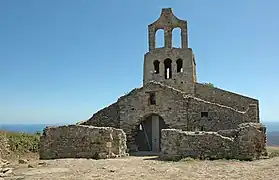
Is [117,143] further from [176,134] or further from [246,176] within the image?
[246,176]

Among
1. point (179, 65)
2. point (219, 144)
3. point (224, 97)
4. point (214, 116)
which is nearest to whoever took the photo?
point (219, 144)

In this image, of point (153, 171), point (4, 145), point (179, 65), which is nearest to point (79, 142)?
point (153, 171)

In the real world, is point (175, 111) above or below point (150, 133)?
above

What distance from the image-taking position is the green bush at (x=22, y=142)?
84.5 ft

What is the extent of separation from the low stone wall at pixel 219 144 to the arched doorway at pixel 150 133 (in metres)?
6.45

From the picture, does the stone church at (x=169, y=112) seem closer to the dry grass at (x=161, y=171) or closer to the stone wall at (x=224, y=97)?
the stone wall at (x=224, y=97)

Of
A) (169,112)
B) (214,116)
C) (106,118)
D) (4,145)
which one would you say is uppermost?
(169,112)

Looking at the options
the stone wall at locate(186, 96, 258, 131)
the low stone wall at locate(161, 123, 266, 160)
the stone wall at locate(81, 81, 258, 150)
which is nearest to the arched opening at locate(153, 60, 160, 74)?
the stone wall at locate(81, 81, 258, 150)

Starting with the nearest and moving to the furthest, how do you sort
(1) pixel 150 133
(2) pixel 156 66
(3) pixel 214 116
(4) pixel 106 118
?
(3) pixel 214 116 → (4) pixel 106 118 → (1) pixel 150 133 → (2) pixel 156 66

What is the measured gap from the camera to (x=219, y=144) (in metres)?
16.8

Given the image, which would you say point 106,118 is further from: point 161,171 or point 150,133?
point 161,171

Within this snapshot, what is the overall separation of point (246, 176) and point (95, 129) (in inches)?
378

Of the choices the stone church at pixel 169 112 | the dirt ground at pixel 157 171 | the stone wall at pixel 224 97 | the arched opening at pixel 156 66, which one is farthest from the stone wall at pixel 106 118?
the stone wall at pixel 224 97

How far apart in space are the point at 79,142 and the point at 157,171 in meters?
6.98
